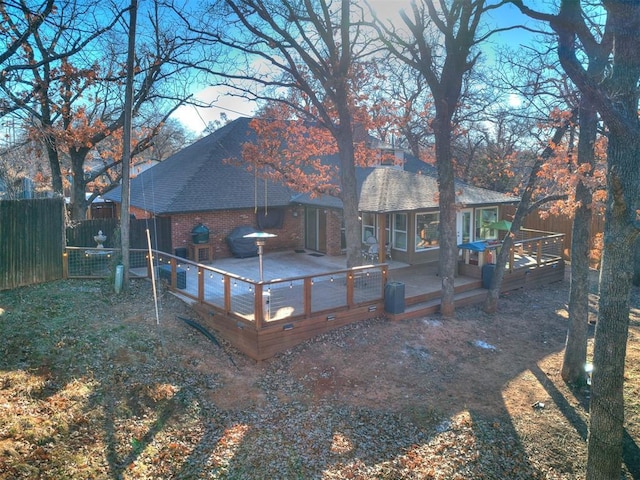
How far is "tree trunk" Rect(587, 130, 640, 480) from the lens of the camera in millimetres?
5840

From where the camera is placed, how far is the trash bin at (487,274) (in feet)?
45.4

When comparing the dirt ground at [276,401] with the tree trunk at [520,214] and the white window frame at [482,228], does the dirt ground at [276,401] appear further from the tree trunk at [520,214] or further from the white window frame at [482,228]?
the white window frame at [482,228]

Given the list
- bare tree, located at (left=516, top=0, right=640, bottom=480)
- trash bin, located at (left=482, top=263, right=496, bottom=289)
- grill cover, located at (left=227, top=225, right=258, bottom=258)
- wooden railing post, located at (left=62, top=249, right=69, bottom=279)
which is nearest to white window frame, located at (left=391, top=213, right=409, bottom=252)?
trash bin, located at (left=482, top=263, right=496, bottom=289)

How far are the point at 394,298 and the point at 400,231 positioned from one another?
541 cm

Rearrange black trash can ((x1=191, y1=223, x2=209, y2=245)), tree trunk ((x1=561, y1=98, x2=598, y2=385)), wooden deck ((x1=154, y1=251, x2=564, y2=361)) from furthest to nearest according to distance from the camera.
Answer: black trash can ((x1=191, y1=223, x2=209, y2=245)) < wooden deck ((x1=154, y1=251, x2=564, y2=361)) < tree trunk ((x1=561, y1=98, x2=598, y2=385))

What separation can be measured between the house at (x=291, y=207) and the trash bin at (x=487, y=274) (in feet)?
8.54

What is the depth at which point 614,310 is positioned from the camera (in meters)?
6.04

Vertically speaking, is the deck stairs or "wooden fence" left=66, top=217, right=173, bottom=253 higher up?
"wooden fence" left=66, top=217, right=173, bottom=253

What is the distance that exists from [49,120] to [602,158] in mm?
19003

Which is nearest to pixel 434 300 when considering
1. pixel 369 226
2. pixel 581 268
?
pixel 581 268

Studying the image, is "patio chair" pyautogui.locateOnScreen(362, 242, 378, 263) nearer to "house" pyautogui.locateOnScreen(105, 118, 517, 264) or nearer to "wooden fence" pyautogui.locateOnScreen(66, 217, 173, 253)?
"house" pyautogui.locateOnScreen(105, 118, 517, 264)

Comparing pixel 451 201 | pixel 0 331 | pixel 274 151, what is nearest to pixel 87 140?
pixel 274 151

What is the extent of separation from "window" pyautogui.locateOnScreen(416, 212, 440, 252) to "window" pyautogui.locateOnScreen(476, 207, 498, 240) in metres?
2.45

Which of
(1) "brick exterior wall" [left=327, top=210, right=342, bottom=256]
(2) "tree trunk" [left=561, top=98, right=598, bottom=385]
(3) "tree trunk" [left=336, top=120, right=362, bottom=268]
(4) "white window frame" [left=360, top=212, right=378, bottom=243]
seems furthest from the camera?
(1) "brick exterior wall" [left=327, top=210, right=342, bottom=256]
